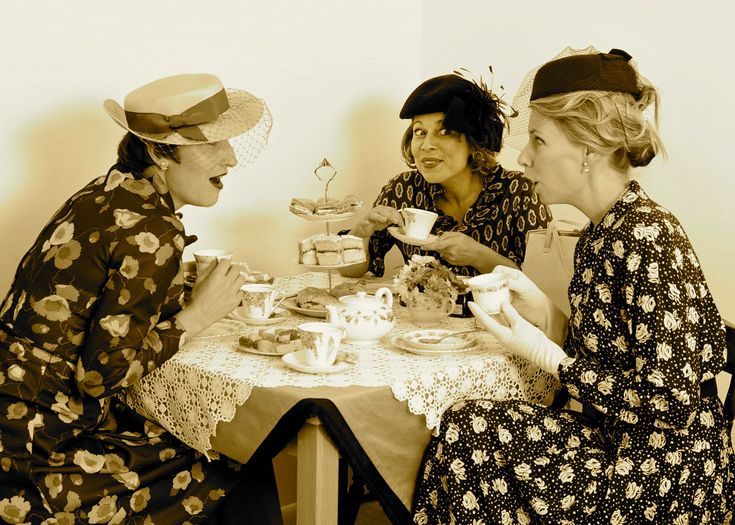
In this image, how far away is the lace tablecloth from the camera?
166 centimetres

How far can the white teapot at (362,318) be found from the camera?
187cm

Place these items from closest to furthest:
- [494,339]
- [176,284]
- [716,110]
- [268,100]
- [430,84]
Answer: [176,284] < [494,339] < [716,110] < [430,84] < [268,100]

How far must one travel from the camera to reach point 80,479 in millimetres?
1729

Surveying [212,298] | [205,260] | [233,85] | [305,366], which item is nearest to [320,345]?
[305,366]

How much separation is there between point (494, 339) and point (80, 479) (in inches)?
36.0

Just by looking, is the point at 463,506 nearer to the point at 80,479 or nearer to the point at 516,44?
the point at 80,479

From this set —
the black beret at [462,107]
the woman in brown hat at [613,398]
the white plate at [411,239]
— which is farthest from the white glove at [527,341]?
the black beret at [462,107]

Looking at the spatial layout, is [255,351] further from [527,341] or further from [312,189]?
[312,189]

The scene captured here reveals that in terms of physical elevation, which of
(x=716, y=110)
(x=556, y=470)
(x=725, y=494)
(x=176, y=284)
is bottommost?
(x=725, y=494)

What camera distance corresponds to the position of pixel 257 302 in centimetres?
205

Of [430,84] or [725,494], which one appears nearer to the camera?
[725,494]

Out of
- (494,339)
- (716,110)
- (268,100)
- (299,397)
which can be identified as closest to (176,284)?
(299,397)

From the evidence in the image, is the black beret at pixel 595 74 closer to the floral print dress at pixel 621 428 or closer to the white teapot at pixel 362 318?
the floral print dress at pixel 621 428

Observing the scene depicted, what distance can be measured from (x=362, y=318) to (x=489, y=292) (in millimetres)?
→ 282
